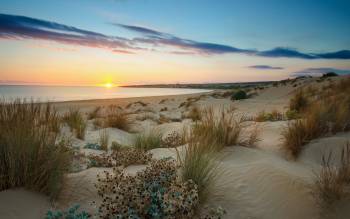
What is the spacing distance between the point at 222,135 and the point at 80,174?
8.50ft

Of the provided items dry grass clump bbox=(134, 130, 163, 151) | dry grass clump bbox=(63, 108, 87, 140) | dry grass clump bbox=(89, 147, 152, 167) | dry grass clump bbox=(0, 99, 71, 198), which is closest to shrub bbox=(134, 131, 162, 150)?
dry grass clump bbox=(134, 130, 163, 151)

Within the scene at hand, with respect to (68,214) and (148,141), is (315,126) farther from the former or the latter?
(68,214)

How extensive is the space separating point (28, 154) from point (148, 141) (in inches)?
129

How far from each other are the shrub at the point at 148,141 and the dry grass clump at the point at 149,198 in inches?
105

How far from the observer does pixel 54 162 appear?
124 inches

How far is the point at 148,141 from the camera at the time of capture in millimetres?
6168

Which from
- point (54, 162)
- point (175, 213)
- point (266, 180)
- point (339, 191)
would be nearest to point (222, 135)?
point (266, 180)

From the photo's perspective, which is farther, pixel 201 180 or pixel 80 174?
pixel 80 174

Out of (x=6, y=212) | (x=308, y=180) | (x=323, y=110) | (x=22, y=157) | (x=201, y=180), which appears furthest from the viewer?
(x=323, y=110)

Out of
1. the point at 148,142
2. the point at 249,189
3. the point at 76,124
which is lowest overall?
the point at 249,189

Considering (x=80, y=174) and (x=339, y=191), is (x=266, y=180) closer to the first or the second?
(x=339, y=191)

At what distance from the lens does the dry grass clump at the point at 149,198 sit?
9.18ft

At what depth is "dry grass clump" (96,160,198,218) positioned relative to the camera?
110 inches

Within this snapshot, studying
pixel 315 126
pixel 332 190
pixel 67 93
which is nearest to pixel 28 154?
pixel 332 190
